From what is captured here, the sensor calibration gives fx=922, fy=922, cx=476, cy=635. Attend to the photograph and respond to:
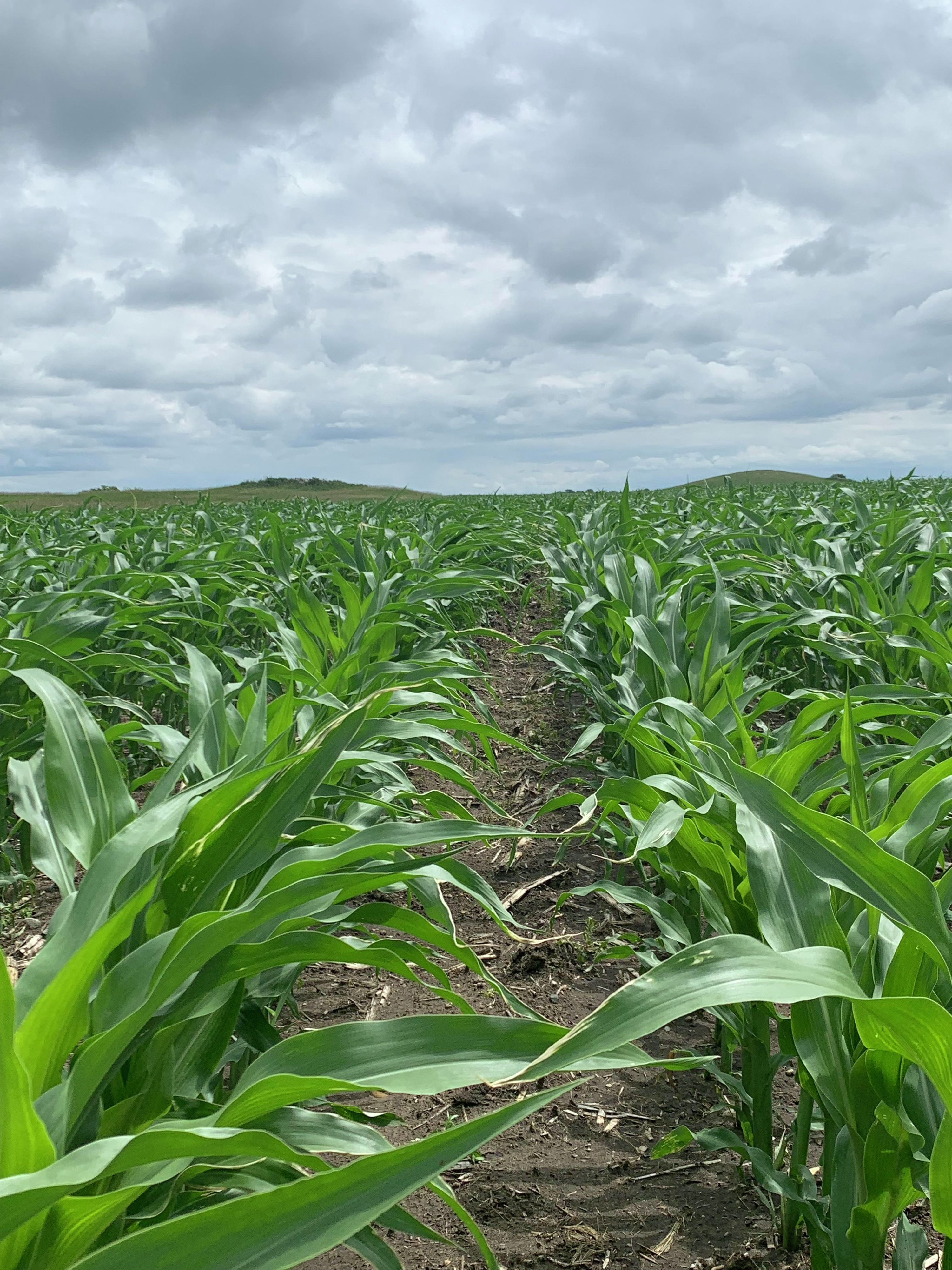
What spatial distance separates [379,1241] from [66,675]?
192 cm

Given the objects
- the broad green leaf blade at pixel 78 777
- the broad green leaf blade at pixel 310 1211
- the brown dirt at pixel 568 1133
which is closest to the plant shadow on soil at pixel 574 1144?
the brown dirt at pixel 568 1133

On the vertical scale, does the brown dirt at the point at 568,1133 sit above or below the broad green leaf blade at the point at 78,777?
below

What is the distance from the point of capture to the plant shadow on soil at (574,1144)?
129 centimetres

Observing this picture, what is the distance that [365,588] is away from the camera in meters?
3.32

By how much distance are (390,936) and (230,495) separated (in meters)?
32.7

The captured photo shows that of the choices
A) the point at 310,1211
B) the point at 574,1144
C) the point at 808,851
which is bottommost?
the point at 574,1144

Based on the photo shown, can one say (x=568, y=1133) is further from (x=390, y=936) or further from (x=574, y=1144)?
(x=390, y=936)

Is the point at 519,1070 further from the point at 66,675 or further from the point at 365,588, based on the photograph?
the point at 365,588

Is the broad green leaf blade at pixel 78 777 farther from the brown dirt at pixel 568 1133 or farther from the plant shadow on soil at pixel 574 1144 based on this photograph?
the plant shadow on soil at pixel 574 1144

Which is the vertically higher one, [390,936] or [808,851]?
[808,851]

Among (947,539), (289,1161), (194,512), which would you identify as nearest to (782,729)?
(289,1161)

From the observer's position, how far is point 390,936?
7.09 ft

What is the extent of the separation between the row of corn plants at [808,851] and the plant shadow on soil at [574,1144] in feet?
0.26

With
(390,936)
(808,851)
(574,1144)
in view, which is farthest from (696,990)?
(390,936)
